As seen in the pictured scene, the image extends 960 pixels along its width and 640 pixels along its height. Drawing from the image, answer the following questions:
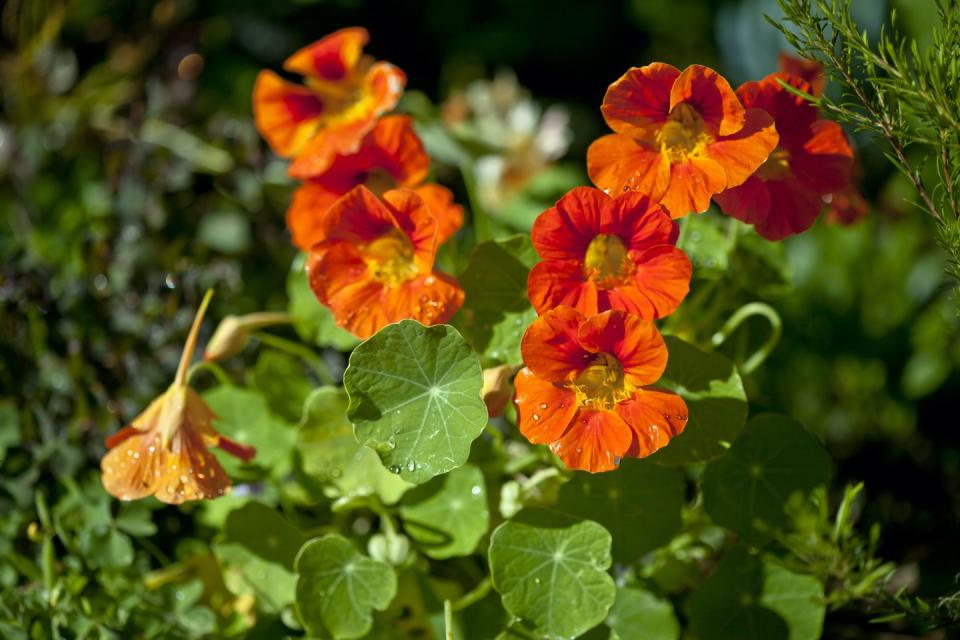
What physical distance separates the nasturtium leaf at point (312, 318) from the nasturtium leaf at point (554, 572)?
0.31 metres

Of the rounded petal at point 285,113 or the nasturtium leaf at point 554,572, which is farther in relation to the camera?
the rounded petal at point 285,113

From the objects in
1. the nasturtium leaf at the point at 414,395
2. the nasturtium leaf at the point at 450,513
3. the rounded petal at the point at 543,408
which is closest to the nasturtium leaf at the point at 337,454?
the nasturtium leaf at the point at 450,513

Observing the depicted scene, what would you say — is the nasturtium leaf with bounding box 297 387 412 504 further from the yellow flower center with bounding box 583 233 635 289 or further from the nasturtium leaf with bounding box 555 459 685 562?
the yellow flower center with bounding box 583 233 635 289

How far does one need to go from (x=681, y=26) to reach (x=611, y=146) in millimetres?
1425

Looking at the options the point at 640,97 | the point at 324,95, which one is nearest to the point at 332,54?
the point at 324,95

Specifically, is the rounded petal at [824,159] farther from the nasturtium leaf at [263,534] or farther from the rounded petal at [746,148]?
the nasturtium leaf at [263,534]

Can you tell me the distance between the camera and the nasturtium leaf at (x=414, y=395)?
0.78 metres

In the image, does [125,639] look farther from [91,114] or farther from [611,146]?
[91,114]

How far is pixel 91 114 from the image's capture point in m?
1.50

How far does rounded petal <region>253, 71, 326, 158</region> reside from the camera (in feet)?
3.45

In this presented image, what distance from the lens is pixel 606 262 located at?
0.79m

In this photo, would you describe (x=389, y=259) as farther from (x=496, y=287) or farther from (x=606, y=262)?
(x=606, y=262)

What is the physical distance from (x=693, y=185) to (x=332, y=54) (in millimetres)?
504

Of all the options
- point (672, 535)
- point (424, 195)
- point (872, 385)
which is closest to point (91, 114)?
point (424, 195)
